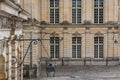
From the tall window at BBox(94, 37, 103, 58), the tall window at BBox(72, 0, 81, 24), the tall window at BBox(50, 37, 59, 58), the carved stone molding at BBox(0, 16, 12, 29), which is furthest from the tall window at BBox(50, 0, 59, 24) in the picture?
the carved stone molding at BBox(0, 16, 12, 29)

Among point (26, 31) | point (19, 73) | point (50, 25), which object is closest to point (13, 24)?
point (19, 73)

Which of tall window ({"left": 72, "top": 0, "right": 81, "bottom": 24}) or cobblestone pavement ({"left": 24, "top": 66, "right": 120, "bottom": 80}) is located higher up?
tall window ({"left": 72, "top": 0, "right": 81, "bottom": 24})

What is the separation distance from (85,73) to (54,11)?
966 centimetres

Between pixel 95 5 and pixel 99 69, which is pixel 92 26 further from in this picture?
pixel 99 69

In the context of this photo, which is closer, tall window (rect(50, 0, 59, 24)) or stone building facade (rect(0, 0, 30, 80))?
stone building facade (rect(0, 0, 30, 80))

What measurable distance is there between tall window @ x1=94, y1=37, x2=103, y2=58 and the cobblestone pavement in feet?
7.26

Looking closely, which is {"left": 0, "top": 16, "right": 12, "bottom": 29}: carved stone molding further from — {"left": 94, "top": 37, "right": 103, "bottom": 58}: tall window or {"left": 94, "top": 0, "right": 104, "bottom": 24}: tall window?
{"left": 94, "top": 0, "right": 104, "bottom": 24}: tall window

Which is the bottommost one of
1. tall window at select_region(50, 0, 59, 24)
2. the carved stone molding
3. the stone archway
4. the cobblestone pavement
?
the cobblestone pavement

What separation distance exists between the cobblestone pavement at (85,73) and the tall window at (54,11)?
5.15 m

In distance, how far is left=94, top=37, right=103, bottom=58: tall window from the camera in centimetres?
4325

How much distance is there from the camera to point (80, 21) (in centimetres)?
4347

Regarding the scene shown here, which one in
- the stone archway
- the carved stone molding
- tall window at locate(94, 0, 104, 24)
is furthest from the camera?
tall window at locate(94, 0, 104, 24)

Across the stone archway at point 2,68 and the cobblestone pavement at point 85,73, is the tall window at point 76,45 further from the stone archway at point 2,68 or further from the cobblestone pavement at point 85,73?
the stone archway at point 2,68

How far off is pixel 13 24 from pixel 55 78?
15.9 m
